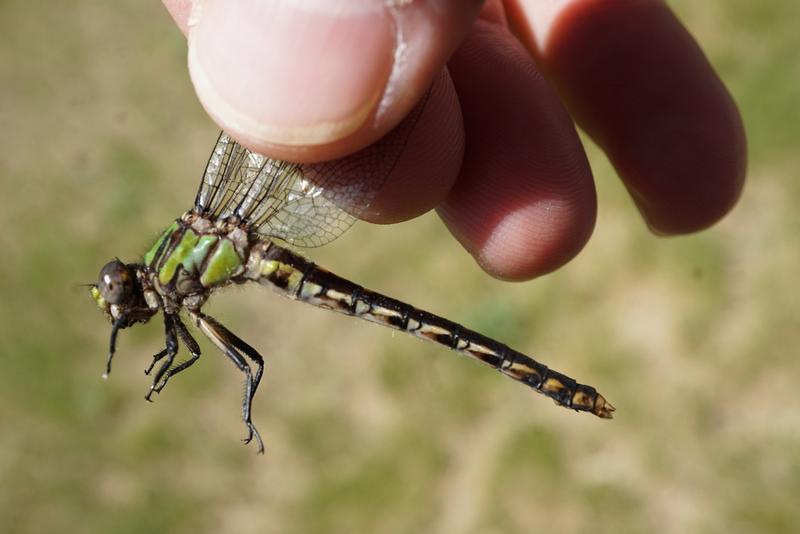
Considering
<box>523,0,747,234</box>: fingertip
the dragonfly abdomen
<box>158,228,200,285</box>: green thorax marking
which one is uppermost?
<box>523,0,747,234</box>: fingertip

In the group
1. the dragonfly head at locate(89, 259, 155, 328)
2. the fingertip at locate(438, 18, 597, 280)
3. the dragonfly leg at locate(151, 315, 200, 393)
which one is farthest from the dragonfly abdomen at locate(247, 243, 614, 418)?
the fingertip at locate(438, 18, 597, 280)

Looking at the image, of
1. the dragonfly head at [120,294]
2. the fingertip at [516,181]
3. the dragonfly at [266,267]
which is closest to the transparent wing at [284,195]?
the dragonfly at [266,267]

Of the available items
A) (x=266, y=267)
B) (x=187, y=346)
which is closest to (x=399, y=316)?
(x=266, y=267)

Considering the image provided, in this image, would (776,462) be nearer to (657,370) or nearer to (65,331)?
(657,370)

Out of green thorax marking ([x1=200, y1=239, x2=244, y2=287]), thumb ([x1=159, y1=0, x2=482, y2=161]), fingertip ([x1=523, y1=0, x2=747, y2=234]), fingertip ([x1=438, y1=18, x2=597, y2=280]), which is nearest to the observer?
thumb ([x1=159, y1=0, x2=482, y2=161])

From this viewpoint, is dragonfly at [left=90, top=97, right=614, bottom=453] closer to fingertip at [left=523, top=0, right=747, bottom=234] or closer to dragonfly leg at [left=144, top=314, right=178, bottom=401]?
dragonfly leg at [left=144, top=314, right=178, bottom=401]

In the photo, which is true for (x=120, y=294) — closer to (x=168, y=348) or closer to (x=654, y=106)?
(x=168, y=348)
